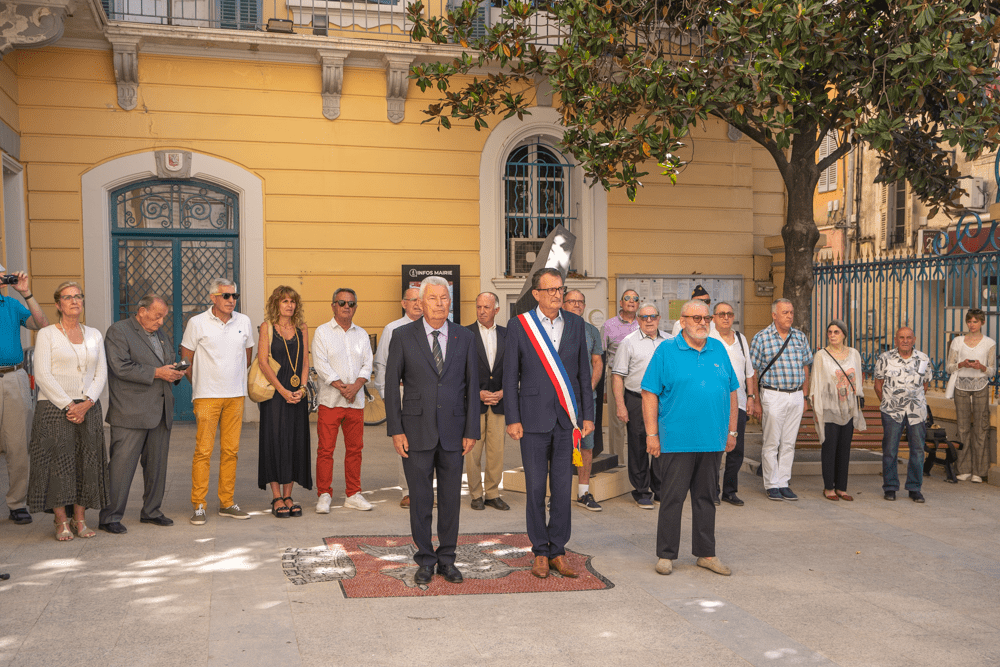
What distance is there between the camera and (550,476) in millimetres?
5332

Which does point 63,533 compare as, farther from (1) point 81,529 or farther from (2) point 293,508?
(2) point 293,508

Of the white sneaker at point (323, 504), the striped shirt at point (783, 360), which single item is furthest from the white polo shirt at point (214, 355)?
the striped shirt at point (783, 360)

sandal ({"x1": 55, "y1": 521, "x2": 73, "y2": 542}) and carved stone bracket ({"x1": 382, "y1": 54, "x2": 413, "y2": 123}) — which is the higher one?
carved stone bracket ({"x1": 382, "y1": 54, "x2": 413, "y2": 123})

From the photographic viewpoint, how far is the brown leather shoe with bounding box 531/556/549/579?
205 inches

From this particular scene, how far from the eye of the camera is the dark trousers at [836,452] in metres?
7.64

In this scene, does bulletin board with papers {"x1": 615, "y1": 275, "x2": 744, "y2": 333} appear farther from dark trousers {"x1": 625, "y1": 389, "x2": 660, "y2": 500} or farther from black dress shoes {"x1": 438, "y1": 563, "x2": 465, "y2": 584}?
black dress shoes {"x1": 438, "y1": 563, "x2": 465, "y2": 584}

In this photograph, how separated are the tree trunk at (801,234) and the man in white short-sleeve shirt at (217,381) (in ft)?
19.7

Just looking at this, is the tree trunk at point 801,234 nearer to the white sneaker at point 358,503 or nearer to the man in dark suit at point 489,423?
the man in dark suit at point 489,423

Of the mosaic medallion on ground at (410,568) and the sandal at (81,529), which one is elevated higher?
the sandal at (81,529)

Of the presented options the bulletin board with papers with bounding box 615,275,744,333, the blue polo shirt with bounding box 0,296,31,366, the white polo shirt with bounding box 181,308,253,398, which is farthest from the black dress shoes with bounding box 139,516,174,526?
the bulletin board with papers with bounding box 615,275,744,333

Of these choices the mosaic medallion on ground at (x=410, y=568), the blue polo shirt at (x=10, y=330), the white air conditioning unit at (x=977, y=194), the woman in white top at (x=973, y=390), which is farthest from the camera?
the white air conditioning unit at (x=977, y=194)

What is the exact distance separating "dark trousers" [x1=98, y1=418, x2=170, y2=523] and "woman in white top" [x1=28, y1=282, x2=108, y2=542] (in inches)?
4.5

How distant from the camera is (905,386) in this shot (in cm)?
780

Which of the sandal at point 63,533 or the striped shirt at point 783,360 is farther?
the striped shirt at point 783,360
